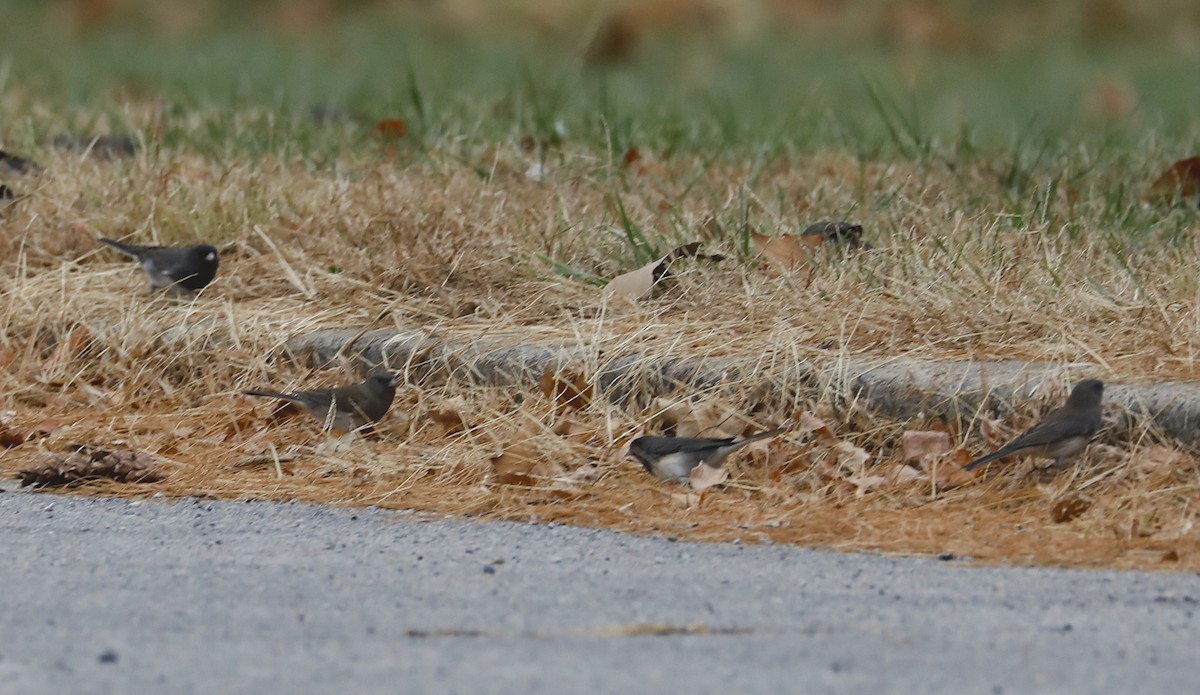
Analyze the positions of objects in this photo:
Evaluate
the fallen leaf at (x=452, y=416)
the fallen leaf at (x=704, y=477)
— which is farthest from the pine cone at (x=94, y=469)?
the fallen leaf at (x=704, y=477)

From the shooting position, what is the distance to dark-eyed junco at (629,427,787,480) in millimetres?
4262

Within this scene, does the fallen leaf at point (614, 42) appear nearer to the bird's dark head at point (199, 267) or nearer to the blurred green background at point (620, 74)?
the blurred green background at point (620, 74)

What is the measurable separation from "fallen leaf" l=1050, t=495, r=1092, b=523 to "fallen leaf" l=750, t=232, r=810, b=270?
140 cm

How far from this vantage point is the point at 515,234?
18.5 feet

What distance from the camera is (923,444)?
4328 mm

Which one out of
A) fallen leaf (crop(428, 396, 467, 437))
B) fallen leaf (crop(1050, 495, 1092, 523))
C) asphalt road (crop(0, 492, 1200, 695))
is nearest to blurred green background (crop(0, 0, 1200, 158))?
fallen leaf (crop(428, 396, 467, 437))

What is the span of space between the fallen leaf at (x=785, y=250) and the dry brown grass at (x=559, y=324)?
0.05 m

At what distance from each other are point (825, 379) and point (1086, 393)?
699mm

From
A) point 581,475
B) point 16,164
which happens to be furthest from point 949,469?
point 16,164

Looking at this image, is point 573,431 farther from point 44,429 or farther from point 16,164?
point 16,164

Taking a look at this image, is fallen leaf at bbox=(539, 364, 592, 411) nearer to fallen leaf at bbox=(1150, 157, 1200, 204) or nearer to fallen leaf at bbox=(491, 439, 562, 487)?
fallen leaf at bbox=(491, 439, 562, 487)

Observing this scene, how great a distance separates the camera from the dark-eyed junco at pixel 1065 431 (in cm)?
398

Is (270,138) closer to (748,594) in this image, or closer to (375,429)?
(375,429)

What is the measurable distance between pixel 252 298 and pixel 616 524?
210 cm
